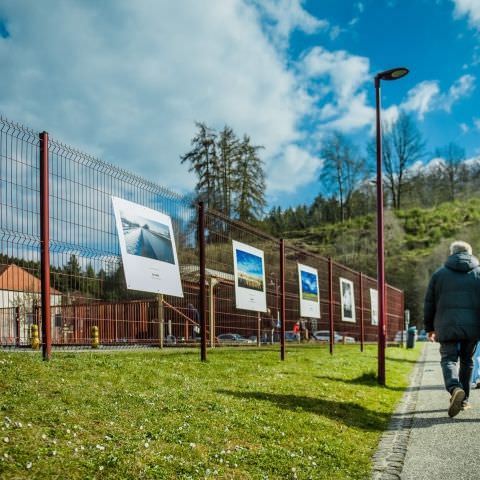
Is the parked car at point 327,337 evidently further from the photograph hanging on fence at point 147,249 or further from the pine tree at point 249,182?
the pine tree at point 249,182

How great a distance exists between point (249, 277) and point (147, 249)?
11.5 ft

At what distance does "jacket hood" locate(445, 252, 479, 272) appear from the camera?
793 centimetres

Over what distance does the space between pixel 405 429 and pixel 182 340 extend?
16.8 ft

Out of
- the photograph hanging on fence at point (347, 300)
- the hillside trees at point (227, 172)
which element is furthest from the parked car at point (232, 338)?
the hillside trees at point (227, 172)

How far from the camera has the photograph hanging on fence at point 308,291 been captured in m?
15.8

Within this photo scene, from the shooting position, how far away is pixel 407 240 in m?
93.1

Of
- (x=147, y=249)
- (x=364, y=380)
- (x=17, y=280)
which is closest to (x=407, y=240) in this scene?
(x=364, y=380)

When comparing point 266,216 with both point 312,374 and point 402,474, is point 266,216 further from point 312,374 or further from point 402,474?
point 402,474

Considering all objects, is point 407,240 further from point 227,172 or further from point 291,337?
point 291,337

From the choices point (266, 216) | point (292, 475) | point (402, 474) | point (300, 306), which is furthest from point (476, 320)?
point (266, 216)

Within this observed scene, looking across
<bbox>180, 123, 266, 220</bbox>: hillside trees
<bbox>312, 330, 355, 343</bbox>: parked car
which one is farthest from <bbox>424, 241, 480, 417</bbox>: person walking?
<bbox>180, 123, 266, 220</bbox>: hillside trees

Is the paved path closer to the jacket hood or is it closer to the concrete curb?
the concrete curb

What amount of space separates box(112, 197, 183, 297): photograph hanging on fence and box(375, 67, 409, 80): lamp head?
5.37 m

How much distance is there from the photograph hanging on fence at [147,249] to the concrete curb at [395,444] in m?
3.78
